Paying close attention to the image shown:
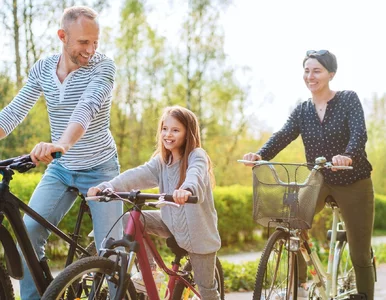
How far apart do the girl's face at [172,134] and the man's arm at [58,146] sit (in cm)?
56

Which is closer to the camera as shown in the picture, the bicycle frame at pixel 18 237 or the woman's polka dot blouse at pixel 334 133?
the bicycle frame at pixel 18 237

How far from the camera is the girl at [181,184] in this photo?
405 centimetres

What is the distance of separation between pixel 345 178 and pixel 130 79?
13914 mm

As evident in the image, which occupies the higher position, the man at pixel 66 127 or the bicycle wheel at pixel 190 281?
the man at pixel 66 127

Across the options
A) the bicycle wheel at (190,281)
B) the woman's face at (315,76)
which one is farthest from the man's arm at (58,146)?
the woman's face at (315,76)

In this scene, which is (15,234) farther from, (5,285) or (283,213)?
(283,213)

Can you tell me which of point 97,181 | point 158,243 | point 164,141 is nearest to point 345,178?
point 164,141

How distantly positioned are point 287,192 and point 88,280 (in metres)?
1.38

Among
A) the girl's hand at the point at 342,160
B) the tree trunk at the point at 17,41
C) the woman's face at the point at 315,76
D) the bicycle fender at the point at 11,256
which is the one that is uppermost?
the tree trunk at the point at 17,41

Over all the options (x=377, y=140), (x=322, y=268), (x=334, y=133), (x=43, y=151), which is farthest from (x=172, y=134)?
(x=377, y=140)

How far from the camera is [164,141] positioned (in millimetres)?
4129

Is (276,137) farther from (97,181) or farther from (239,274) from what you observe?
(239,274)

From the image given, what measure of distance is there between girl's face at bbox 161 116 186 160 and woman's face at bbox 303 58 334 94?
116 centimetres

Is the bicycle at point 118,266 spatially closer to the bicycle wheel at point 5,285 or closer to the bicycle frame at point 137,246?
the bicycle frame at point 137,246
